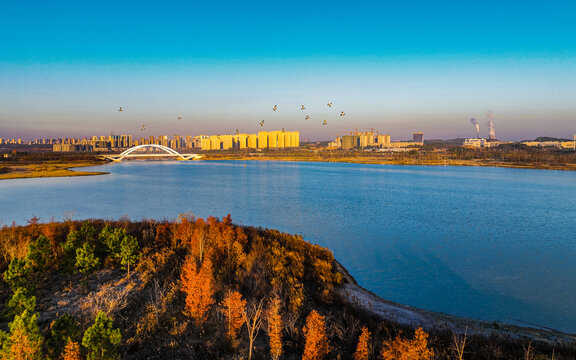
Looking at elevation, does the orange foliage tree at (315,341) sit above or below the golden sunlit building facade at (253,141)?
below

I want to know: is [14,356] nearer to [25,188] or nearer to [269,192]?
[269,192]

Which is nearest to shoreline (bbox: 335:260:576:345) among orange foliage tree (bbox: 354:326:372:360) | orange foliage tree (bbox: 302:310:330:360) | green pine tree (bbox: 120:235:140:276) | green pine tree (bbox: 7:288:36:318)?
orange foliage tree (bbox: 354:326:372:360)

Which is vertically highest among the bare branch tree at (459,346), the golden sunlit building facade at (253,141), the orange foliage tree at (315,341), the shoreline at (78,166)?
the golden sunlit building facade at (253,141)

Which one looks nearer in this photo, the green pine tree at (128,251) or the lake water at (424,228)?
the green pine tree at (128,251)

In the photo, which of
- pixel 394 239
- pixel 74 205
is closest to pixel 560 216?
pixel 394 239

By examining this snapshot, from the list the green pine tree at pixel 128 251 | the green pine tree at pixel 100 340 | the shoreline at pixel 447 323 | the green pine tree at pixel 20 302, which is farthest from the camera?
the green pine tree at pixel 128 251

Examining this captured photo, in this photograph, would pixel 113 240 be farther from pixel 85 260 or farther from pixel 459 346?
pixel 459 346

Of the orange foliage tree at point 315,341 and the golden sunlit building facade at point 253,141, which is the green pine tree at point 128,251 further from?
the golden sunlit building facade at point 253,141

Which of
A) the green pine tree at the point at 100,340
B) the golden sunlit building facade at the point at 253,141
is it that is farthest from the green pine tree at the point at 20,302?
the golden sunlit building facade at the point at 253,141
